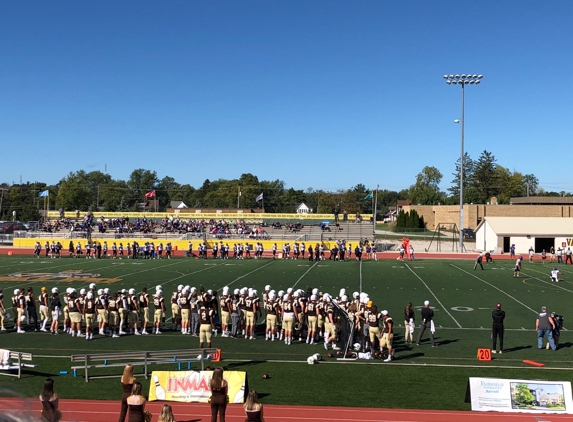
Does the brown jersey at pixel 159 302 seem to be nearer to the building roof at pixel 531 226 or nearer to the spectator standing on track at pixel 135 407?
the spectator standing on track at pixel 135 407

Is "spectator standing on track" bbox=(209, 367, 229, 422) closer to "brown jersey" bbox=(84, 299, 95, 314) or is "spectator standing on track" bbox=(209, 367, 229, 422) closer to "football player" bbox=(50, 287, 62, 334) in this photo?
"brown jersey" bbox=(84, 299, 95, 314)

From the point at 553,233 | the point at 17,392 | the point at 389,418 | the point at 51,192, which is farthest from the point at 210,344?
the point at 51,192

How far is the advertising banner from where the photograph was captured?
32.5ft

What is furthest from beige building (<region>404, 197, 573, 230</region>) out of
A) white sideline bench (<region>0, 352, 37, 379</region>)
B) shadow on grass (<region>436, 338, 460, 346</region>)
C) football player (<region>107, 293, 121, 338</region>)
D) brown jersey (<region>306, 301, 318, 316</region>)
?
white sideline bench (<region>0, 352, 37, 379</region>)

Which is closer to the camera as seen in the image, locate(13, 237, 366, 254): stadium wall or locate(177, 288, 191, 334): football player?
locate(177, 288, 191, 334): football player

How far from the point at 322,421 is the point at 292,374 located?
9.43 ft

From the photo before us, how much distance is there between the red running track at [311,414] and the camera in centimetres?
947

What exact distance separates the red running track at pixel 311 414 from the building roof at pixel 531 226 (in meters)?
38.9

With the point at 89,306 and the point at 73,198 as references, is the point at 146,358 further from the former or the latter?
the point at 73,198

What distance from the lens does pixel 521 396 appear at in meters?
10.0

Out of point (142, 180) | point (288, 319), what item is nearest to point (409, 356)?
point (288, 319)

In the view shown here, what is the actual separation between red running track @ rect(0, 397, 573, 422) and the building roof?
38939 mm

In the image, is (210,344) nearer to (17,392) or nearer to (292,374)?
(292,374)

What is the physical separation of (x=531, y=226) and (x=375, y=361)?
127ft
